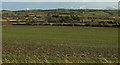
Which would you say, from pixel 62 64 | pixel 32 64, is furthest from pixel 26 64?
pixel 62 64

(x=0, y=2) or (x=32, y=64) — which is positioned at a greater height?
(x=0, y=2)

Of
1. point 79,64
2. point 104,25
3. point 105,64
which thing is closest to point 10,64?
point 79,64

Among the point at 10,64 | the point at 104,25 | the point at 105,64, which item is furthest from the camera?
the point at 104,25

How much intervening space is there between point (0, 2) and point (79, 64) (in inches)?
206

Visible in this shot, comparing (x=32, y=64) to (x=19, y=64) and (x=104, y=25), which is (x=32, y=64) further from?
(x=104, y=25)

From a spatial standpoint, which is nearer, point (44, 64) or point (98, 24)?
point (44, 64)

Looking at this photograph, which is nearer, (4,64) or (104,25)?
(4,64)

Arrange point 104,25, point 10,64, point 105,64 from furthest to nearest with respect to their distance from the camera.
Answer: point 104,25 → point 10,64 → point 105,64

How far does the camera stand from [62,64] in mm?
8172

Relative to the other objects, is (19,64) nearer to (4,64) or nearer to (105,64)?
(4,64)

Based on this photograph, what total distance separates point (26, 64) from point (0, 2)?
3513mm

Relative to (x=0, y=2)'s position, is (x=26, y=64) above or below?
below

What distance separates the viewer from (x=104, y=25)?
75.7 meters

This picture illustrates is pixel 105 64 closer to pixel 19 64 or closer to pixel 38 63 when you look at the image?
pixel 38 63
